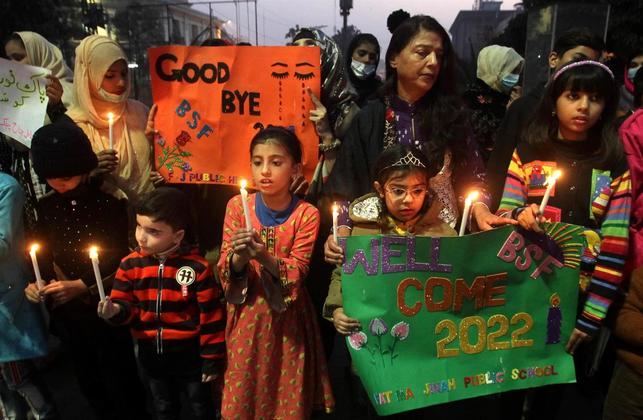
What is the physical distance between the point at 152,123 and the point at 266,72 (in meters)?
0.81

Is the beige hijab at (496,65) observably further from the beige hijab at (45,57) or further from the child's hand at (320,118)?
the beige hijab at (45,57)

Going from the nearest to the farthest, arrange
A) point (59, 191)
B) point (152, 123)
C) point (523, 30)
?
point (59, 191), point (152, 123), point (523, 30)

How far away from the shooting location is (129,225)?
111 inches

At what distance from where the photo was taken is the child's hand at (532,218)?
189 cm

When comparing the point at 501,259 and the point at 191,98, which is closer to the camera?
the point at 501,259

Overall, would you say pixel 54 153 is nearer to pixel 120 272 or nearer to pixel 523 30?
pixel 120 272

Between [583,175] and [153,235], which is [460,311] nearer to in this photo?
[583,175]

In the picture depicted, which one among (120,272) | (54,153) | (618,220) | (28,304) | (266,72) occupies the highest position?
(266,72)

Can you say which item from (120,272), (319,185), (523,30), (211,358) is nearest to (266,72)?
(319,185)

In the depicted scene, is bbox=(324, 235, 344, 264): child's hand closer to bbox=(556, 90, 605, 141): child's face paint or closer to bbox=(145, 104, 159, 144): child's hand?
bbox=(556, 90, 605, 141): child's face paint

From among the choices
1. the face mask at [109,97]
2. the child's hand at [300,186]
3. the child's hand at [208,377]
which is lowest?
the child's hand at [208,377]

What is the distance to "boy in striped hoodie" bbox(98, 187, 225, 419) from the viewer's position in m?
2.32

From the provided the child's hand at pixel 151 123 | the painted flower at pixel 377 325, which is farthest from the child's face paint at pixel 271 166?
the child's hand at pixel 151 123

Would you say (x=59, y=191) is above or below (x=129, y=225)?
above
